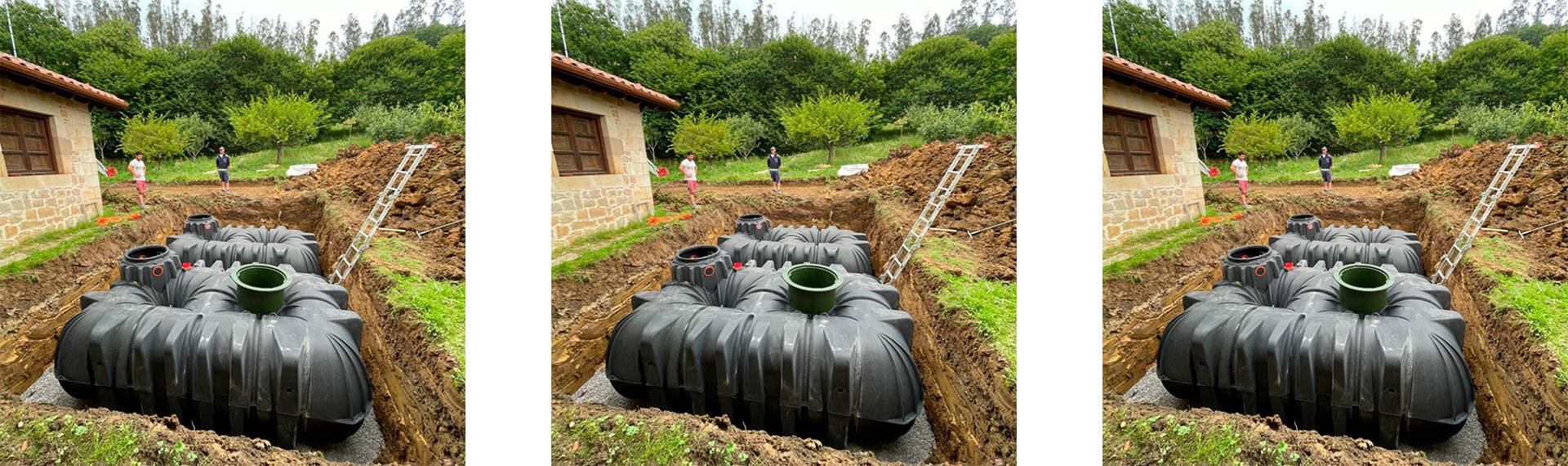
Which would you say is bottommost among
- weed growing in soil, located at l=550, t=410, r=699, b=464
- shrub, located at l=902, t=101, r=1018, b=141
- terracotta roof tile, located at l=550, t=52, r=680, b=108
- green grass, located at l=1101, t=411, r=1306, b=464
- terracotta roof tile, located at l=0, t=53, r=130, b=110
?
green grass, located at l=1101, t=411, r=1306, b=464

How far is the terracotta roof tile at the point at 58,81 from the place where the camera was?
18.6 feet

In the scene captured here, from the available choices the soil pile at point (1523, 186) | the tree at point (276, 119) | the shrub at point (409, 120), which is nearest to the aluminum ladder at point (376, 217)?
the shrub at point (409, 120)

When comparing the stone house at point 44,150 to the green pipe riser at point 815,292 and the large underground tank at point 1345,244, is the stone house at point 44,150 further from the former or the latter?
the large underground tank at point 1345,244

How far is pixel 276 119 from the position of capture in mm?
5992

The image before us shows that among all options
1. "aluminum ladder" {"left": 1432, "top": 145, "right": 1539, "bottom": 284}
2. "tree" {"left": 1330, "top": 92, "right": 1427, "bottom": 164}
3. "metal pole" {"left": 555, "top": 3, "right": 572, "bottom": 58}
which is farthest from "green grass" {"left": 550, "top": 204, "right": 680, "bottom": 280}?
"aluminum ladder" {"left": 1432, "top": 145, "right": 1539, "bottom": 284}

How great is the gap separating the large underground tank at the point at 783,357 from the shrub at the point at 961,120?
1.25 metres

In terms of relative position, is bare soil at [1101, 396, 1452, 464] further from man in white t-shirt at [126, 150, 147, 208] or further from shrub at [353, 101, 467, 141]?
man in white t-shirt at [126, 150, 147, 208]

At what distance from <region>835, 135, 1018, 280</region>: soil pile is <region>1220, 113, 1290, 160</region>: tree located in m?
1.61

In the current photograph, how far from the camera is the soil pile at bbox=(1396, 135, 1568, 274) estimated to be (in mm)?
5480

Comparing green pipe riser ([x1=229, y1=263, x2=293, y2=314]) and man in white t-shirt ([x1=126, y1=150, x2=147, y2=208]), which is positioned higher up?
man in white t-shirt ([x1=126, y1=150, x2=147, y2=208])

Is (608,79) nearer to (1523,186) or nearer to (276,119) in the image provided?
(276,119)

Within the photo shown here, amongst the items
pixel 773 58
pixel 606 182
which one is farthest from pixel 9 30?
pixel 773 58

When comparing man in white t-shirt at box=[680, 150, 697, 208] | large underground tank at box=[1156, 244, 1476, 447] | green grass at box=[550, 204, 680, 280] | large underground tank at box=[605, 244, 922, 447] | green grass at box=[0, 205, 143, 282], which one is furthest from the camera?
man in white t-shirt at box=[680, 150, 697, 208]

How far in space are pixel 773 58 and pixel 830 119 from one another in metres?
0.63
